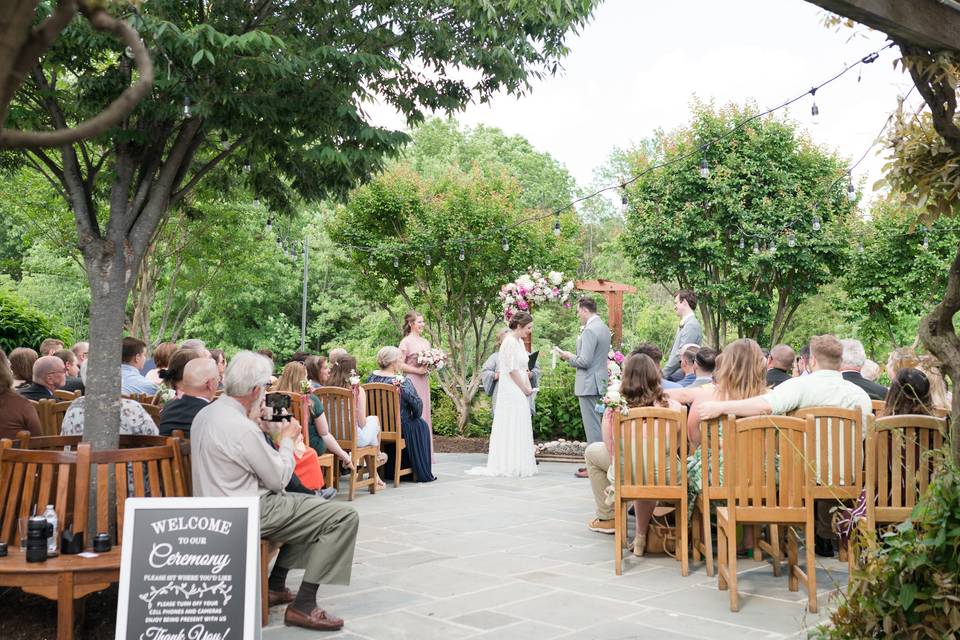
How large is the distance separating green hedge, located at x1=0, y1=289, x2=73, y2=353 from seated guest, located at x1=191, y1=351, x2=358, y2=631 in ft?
39.1

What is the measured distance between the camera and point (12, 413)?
6090 millimetres

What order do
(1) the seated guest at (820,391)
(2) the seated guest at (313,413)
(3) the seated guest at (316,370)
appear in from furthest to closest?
(3) the seated guest at (316,370)
(2) the seated guest at (313,413)
(1) the seated guest at (820,391)

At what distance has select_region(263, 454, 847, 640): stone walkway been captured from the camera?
4.95m

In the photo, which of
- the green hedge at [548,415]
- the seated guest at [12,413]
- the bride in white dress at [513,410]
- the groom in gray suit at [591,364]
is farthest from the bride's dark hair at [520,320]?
the seated guest at [12,413]

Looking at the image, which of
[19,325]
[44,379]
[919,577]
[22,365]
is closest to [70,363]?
[22,365]

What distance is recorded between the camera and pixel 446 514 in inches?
335

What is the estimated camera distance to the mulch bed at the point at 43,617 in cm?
467

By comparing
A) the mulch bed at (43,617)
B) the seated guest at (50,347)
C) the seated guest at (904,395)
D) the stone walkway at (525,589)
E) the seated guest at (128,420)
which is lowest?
the stone walkway at (525,589)

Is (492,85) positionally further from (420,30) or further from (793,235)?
(793,235)

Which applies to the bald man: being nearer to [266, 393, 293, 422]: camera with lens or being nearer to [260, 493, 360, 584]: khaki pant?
[266, 393, 293, 422]: camera with lens

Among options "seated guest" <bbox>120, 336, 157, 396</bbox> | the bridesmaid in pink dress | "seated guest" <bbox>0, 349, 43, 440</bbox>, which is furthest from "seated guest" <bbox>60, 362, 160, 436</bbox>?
the bridesmaid in pink dress

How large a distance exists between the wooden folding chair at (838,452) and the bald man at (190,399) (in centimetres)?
369

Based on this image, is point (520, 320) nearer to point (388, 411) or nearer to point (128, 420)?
point (388, 411)

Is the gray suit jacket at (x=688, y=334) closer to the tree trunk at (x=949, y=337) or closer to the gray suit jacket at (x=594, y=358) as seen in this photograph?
the gray suit jacket at (x=594, y=358)
